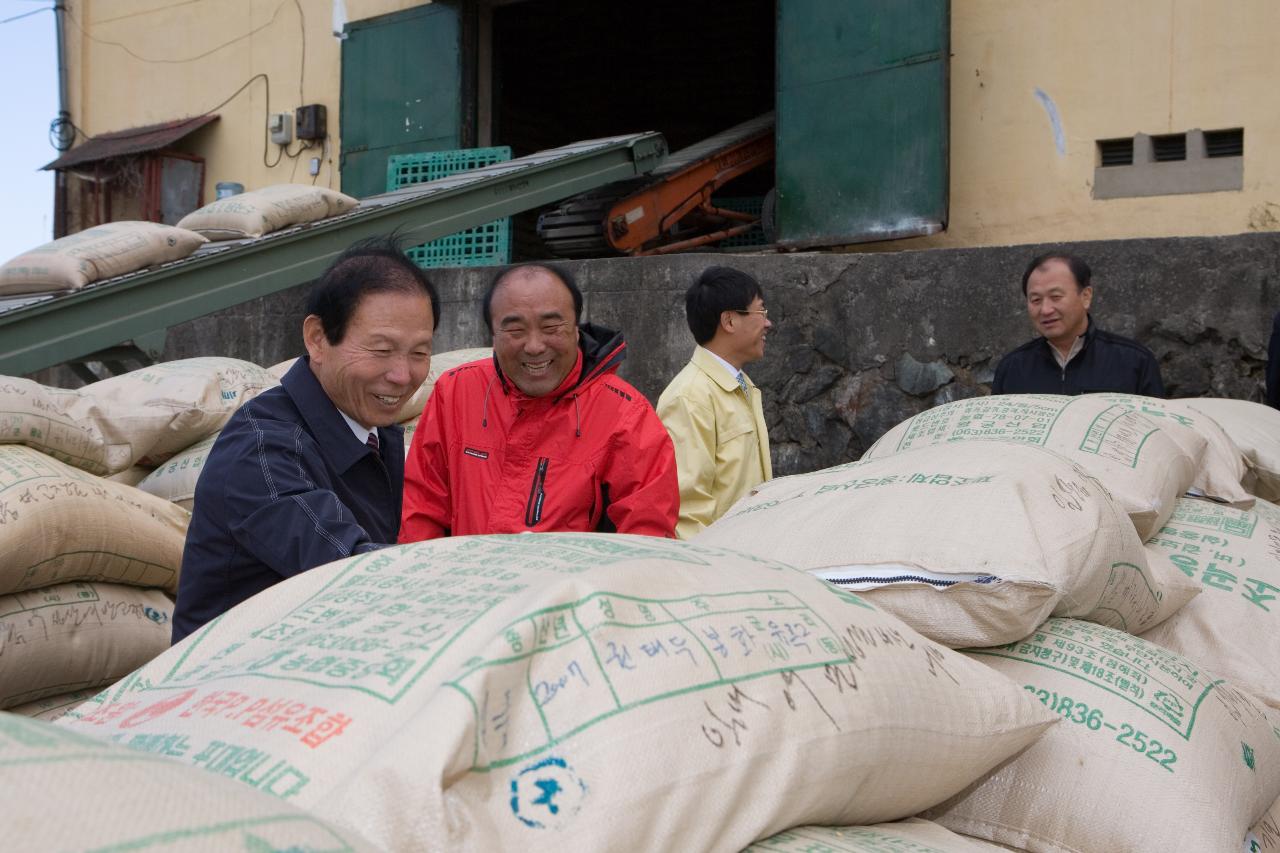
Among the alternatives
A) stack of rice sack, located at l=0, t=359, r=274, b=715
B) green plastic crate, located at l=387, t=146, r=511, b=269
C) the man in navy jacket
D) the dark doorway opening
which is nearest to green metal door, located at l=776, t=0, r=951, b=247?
green plastic crate, located at l=387, t=146, r=511, b=269

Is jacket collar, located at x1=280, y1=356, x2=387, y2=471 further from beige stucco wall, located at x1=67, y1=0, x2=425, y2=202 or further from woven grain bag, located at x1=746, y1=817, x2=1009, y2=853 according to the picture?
beige stucco wall, located at x1=67, y1=0, x2=425, y2=202

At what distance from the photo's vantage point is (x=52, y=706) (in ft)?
8.72

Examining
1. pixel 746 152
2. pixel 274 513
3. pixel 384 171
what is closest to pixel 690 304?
pixel 274 513

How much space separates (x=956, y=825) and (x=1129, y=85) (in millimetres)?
4453

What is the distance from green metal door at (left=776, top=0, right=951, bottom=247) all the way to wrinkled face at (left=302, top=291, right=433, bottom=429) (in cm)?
409

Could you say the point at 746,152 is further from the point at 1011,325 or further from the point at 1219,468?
the point at 1219,468

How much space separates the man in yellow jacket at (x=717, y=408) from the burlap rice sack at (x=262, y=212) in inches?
92.1

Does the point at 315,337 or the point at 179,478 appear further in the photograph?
the point at 179,478

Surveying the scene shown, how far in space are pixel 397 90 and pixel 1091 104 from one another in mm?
4151

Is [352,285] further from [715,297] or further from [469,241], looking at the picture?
[469,241]

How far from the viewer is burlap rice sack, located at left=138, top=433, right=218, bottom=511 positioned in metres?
3.43

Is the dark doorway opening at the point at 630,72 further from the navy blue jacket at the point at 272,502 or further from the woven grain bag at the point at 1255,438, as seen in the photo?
the navy blue jacket at the point at 272,502

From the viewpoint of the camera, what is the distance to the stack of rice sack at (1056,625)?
171cm

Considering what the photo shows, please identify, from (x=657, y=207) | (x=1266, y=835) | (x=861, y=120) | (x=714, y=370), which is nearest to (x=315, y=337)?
(x=714, y=370)
